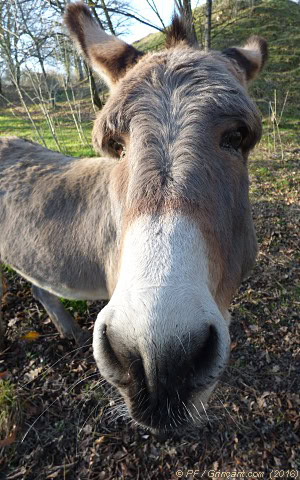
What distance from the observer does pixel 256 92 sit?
15.8 metres

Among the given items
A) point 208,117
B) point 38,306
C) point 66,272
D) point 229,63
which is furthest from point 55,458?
point 229,63

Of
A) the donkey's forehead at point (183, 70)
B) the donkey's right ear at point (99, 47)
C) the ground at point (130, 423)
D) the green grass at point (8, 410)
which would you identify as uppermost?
the donkey's right ear at point (99, 47)

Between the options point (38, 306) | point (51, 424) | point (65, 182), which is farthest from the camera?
point (38, 306)

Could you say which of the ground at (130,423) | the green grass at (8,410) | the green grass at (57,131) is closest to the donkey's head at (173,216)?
the ground at (130,423)

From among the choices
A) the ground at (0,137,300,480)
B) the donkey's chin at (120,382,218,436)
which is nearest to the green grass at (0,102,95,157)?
the ground at (0,137,300,480)

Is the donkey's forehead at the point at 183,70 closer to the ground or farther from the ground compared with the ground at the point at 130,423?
farther from the ground

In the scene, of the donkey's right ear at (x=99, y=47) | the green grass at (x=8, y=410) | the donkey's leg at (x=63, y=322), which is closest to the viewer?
the donkey's right ear at (x=99, y=47)

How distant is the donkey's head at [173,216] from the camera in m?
1.17

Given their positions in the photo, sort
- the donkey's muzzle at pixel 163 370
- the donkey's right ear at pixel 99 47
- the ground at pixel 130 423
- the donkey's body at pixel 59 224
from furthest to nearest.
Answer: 1. the donkey's body at pixel 59 224
2. the ground at pixel 130 423
3. the donkey's right ear at pixel 99 47
4. the donkey's muzzle at pixel 163 370

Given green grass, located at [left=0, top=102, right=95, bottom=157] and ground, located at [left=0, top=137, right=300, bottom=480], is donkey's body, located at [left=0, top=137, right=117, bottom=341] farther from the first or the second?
green grass, located at [left=0, top=102, right=95, bottom=157]

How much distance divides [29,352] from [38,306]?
2.84ft

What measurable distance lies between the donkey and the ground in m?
0.98

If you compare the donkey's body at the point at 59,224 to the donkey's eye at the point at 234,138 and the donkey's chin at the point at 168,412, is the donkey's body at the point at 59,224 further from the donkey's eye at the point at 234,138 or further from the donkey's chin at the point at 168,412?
the donkey's chin at the point at 168,412

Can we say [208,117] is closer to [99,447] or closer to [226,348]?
[226,348]
